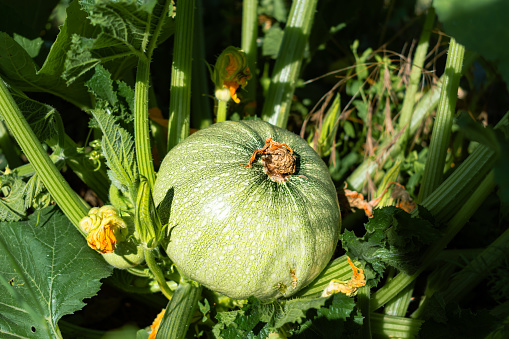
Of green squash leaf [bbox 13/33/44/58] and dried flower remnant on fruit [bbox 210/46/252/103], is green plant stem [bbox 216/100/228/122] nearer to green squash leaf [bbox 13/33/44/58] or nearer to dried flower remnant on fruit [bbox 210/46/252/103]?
dried flower remnant on fruit [bbox 210/46/252/103]

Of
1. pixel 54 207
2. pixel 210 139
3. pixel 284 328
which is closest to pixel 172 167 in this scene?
pixel 210 139

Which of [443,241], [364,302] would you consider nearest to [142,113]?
[364,302]

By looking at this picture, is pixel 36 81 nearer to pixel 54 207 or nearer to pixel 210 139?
pixel 54 207

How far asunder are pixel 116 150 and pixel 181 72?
1.41 ft

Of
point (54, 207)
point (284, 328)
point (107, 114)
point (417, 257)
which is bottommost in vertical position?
point (284, 328)

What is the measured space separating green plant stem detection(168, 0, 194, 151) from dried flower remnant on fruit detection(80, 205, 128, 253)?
518 millimetres

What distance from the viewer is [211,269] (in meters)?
1.40

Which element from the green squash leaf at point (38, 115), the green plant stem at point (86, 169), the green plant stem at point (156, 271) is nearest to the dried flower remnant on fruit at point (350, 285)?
the green plant stem at point (156, 271)

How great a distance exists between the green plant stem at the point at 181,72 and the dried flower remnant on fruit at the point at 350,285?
0.83 metres

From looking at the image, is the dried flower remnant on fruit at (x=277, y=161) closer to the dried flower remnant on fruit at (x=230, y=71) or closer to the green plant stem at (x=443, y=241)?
the dried flower remnant on fruit at (x=230, y=71)

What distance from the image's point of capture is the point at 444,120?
1657 millimetres

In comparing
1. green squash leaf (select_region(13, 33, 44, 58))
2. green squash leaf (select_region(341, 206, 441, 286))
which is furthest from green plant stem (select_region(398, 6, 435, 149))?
green squash leaf (select_region(13, 33, 44, 58))

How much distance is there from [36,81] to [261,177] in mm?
900

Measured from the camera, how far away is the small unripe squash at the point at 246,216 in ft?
4.46
